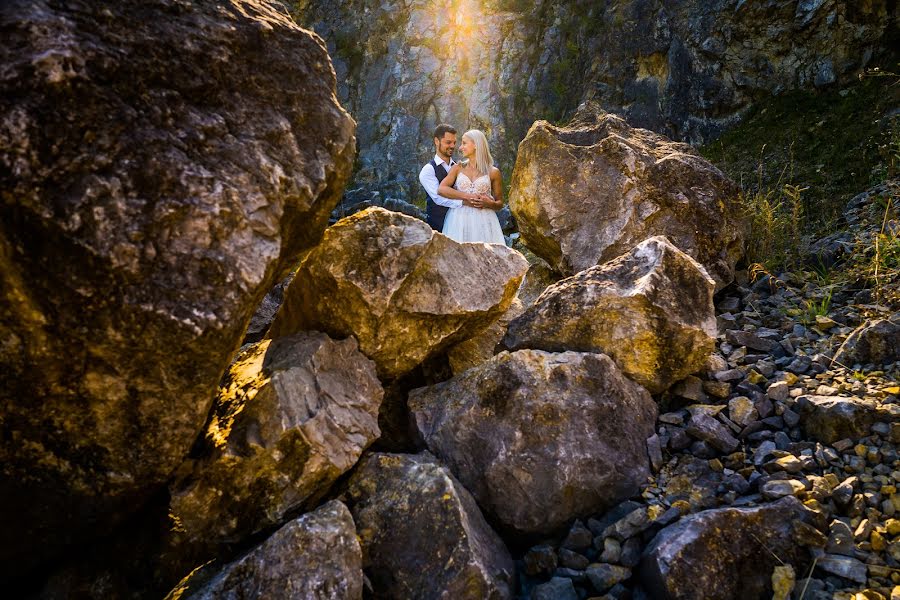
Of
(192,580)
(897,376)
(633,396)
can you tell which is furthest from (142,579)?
(897,376)

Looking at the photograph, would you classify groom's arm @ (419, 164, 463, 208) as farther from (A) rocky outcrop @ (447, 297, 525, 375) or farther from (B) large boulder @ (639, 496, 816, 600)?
(B) large boulder @ (639, 496, 816, 600)

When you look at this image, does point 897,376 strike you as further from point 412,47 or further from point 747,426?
point 412,47

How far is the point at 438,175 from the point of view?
751 centimetres

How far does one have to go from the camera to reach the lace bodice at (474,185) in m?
7.00

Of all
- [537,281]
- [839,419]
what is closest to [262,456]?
[839,419]

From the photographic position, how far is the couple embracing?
686 centimetres

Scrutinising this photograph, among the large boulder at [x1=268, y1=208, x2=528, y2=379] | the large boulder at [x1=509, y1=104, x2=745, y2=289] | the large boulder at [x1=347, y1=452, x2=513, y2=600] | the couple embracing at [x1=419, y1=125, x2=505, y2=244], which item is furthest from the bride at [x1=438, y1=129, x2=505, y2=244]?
the large boulder at [x1=347, y1=452, x2=513, y2=600]

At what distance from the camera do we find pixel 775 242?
16.7ft

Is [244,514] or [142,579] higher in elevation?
[244,514]

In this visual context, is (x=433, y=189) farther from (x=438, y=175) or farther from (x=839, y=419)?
(x=839, y=419)

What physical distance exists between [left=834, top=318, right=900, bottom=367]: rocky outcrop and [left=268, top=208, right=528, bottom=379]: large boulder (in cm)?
204

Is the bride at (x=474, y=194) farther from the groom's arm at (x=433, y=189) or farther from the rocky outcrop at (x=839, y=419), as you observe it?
the rocky outcrop at (x=839, y=419)

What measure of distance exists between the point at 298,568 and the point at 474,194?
5.32 meters

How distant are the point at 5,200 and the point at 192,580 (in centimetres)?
163
